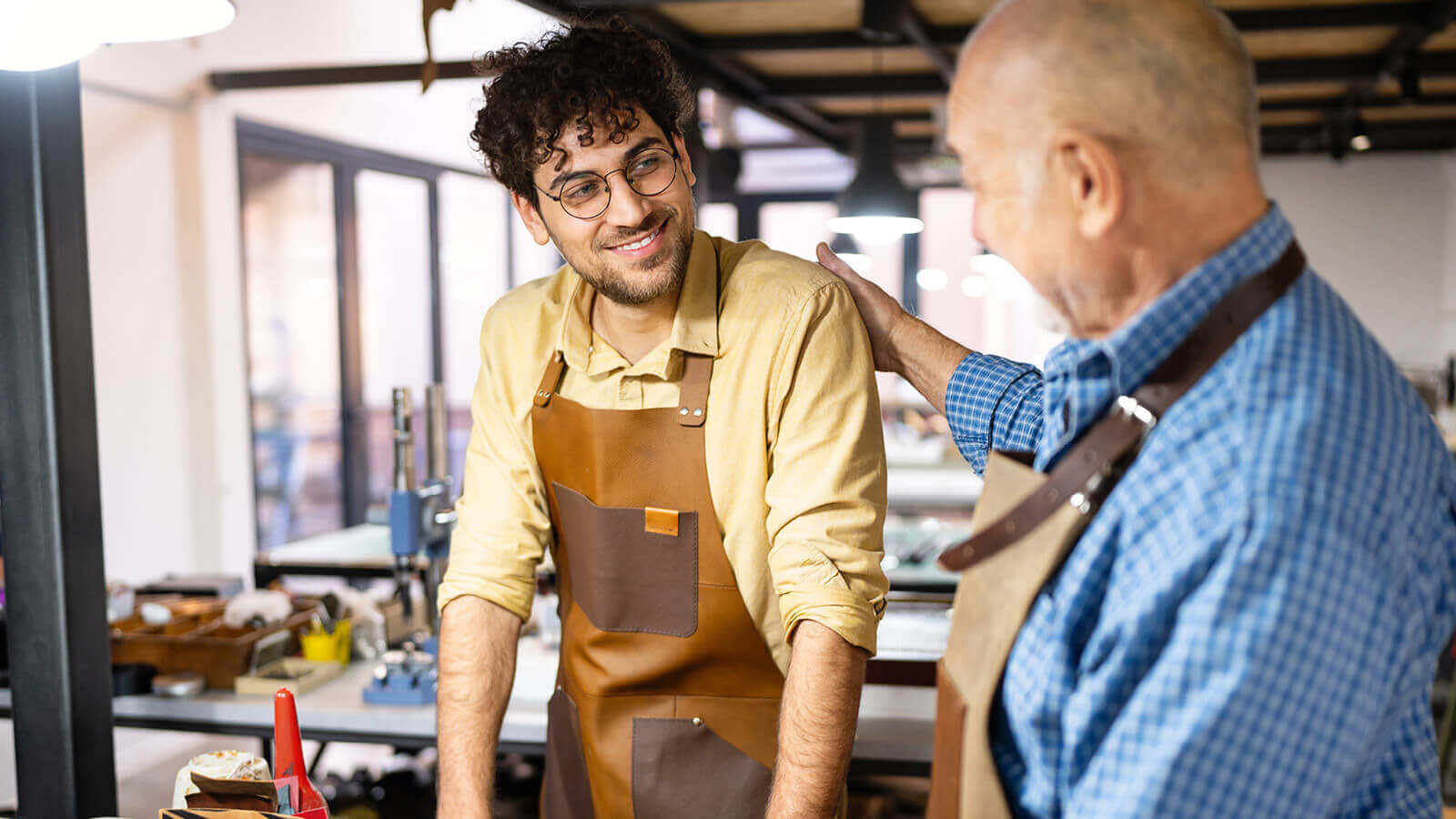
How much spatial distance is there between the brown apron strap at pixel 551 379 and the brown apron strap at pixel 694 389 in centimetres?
21

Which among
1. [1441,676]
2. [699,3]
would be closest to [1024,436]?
[699,3]

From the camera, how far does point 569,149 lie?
163 centimetres

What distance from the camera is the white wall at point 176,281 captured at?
16.6 feet

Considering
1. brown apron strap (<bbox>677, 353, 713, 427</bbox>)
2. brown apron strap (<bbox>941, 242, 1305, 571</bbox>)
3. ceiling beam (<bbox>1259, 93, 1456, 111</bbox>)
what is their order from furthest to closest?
ceiling beam (<bbox>1259, 93, 1456, 111</bbox>) → brown apron strap (<bbox>677, 353, 713, 427</bbox>) → brown apron strap (<bbox>941, 242, 1305, 571</bbox>)

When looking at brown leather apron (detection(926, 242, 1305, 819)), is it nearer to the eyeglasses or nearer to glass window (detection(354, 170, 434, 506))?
the eyeglasses

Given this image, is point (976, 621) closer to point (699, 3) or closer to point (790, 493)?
point (790, 493)

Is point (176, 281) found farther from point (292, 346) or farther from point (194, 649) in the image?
point (194, 649)

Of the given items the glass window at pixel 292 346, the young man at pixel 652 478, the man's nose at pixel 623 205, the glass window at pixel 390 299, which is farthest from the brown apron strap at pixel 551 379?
the glass window at pixel 390 299

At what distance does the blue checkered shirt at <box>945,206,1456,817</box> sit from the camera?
0.78 meters

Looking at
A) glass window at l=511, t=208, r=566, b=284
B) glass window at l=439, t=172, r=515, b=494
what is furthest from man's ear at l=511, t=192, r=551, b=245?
glass window at l=511, t=208, r=566, b=284

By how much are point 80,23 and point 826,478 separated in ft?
3.36

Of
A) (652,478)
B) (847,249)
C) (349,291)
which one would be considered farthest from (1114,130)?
(847,249)

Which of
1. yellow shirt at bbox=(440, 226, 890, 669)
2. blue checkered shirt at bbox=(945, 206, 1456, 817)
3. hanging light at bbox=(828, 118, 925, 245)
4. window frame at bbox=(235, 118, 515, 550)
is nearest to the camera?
blue checkered shirt at bbox=(945, 206, 1456, 817)

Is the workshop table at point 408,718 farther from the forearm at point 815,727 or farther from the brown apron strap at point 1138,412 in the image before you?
the brown apron strap at point 1138,412
